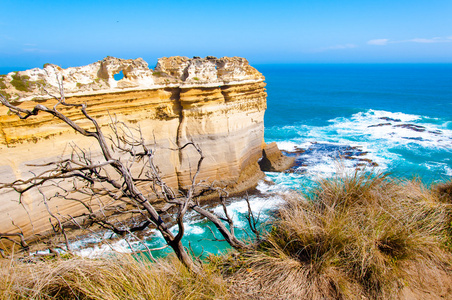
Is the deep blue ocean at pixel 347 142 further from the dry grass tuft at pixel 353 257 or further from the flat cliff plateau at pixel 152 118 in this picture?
the flat cliff plateau at pixel 152 118

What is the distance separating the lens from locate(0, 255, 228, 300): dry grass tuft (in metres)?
2.41

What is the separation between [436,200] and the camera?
4391 mm

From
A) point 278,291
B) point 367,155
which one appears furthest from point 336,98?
point 278,291

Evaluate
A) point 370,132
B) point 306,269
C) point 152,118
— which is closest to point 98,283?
point 306,269

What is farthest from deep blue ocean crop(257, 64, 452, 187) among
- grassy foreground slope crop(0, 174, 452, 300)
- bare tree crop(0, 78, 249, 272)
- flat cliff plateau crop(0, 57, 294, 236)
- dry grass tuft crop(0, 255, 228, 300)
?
dry grass tuft crop(0, 255, 228, 300)

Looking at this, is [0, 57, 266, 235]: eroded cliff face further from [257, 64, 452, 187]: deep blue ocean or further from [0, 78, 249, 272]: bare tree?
[0, 78, 249, 272]: bare tree

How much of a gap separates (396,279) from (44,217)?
9.61m

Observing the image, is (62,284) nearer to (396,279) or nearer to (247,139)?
(396,279)

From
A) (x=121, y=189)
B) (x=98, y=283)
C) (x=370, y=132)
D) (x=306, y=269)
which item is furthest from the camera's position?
(x=370, y=132)

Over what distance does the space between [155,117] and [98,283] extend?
27.7 ft

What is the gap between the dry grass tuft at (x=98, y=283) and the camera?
7.90ft

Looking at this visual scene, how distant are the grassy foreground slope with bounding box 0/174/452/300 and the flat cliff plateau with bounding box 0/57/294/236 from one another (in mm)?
3626

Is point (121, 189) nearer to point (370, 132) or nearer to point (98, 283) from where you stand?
point (98, 283)

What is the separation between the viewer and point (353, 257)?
3131 mm
